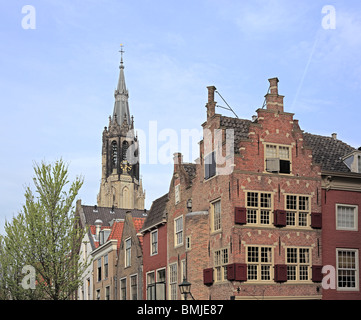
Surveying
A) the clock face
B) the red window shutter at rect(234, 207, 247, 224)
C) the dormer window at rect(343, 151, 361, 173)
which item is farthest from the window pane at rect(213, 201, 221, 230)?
the clock face

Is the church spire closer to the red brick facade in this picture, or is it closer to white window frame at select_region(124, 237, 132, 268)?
white window frame at select_region(124, 237, 132, 268)

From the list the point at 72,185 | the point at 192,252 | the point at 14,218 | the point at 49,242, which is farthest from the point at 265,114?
the point at 14,218

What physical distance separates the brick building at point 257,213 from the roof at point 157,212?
6488 millimetres

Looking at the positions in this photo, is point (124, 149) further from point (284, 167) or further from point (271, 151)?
point (284, 167)

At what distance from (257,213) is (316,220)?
12.7ft

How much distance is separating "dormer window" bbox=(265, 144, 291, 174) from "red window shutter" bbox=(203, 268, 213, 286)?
687cm

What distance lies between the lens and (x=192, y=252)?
37.2 m

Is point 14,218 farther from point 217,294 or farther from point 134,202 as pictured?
point 134,202

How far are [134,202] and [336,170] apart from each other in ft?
430

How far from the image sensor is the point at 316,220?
35.4m

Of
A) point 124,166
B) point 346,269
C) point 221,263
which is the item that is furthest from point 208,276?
point 124,166

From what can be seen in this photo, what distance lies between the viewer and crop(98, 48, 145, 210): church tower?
542ft

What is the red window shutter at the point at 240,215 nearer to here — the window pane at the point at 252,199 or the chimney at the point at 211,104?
the window pane at the point at 252,199
